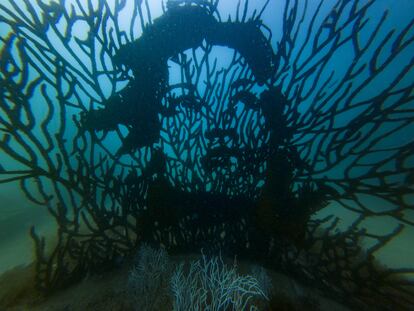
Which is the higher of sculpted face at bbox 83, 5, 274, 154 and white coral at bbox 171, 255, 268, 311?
sculpted face at bbox 83, 5, 274, 154

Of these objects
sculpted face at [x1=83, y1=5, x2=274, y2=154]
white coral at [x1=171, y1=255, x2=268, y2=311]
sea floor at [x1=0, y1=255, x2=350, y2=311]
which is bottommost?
sea floor at [x1=0, y1=255, x2=350, y2=311]

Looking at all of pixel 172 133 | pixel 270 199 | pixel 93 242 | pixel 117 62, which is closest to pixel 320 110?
pixel 270 199

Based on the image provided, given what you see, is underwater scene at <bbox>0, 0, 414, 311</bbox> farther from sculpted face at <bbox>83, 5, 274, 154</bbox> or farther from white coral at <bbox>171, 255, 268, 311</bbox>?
white coral at <bbox>171, 255, 268, 311</bbox>

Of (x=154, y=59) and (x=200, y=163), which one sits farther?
(x=200, y=163)

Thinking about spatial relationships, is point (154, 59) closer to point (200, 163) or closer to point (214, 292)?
point (200, 163)

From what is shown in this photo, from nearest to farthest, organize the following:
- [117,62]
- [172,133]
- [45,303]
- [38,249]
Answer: [45,303]
[38,249]
[117,62]
[172,133]

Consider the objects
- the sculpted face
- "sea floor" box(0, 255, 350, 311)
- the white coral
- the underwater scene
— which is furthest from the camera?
the sculpted face

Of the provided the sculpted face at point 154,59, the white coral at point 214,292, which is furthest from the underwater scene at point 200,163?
the white coral at point 214,292

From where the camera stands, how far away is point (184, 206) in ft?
13.6

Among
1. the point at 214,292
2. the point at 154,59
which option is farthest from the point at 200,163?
the point at 214,292

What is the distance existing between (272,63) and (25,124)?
11.9 ft

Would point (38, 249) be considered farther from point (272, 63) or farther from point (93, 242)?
point (272, 63)

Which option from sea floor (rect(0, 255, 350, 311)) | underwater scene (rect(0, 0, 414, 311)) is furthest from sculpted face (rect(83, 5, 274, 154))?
sea floor (rect(0, 255, 350, 311))

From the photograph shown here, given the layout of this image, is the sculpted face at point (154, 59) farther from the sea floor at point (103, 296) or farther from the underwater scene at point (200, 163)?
the sea floor at point (103, 296)
